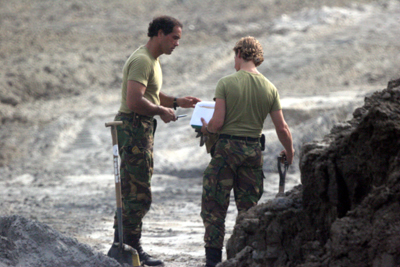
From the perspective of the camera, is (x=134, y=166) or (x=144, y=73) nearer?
(x=144, y=73)

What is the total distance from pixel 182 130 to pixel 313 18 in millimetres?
12173

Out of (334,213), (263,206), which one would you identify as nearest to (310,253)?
(334,213)

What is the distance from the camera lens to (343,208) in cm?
333

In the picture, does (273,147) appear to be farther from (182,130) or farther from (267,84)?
(267,84)

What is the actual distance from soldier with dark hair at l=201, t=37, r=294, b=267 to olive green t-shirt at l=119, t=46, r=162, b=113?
0.58 metres

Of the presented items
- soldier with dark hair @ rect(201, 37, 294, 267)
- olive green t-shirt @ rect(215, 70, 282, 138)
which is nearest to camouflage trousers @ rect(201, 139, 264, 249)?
soldier with dark hair @ rect(201, 37, 294, 267)

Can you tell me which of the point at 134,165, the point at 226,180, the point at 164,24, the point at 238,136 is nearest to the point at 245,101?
the point at 238,136

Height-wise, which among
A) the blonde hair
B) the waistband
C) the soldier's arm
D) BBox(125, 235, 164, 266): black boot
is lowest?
BBox(125, 235, 164, 266): black boot

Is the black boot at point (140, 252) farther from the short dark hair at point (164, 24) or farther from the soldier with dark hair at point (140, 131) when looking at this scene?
the short dark hair at point (164, 24)

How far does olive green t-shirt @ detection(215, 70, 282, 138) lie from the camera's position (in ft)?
13.8

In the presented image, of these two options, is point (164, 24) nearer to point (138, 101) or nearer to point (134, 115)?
point (138, 101)

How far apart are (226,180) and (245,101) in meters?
0.65

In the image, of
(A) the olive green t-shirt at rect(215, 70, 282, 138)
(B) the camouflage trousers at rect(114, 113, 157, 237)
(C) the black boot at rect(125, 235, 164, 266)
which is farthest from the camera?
(C) the black boot at rect(125, 235, 164, 266)

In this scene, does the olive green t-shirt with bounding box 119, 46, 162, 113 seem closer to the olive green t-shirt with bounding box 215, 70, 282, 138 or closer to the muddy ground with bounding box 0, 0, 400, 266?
the olive green t-shirt with bounding box 215, 70, 282, 138
